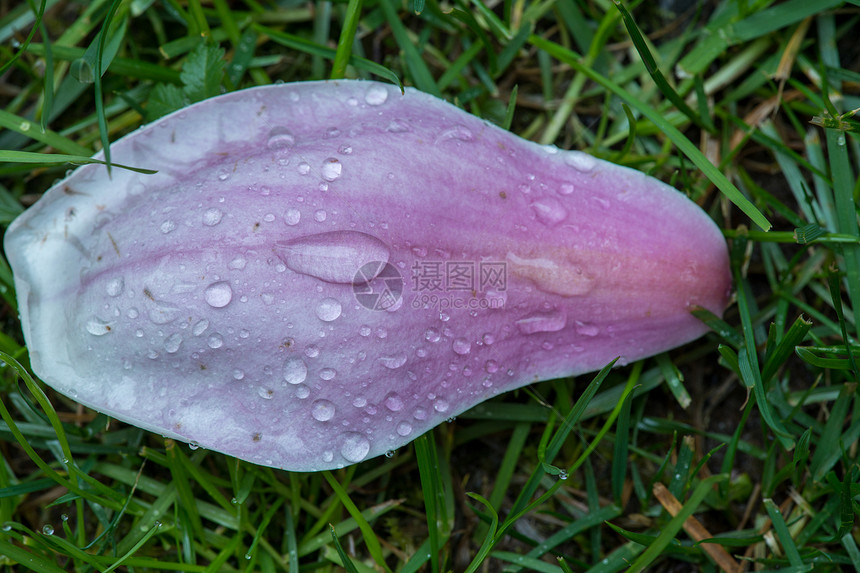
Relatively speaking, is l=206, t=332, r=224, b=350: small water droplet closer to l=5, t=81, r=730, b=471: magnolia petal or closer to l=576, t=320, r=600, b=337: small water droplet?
l=5, t=81, r=730, b=471: magnolia petal

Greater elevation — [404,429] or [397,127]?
[397,127]

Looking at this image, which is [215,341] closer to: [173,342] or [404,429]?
[173,342]

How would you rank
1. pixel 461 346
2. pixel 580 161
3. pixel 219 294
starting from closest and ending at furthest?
pixel 219 294, pixel 461 346, pixel 580 161

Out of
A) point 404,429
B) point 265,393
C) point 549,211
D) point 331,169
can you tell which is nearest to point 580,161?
point 549,211

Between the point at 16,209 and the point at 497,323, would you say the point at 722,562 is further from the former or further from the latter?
the point at 16,209

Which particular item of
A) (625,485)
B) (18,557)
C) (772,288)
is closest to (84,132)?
(18,557)

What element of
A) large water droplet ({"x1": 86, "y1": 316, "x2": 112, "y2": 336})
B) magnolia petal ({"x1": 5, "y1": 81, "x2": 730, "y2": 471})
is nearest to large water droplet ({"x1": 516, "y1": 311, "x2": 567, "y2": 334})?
magnolia petal ({"x1": 5, "y1": 81, "x2": 730, "y2": 471})

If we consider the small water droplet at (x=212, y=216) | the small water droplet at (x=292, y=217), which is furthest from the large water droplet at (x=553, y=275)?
the small water droplet at (x=212, y=216)

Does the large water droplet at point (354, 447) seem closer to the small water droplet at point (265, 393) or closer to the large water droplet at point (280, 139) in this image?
the small water droplet at point (265, 393)
